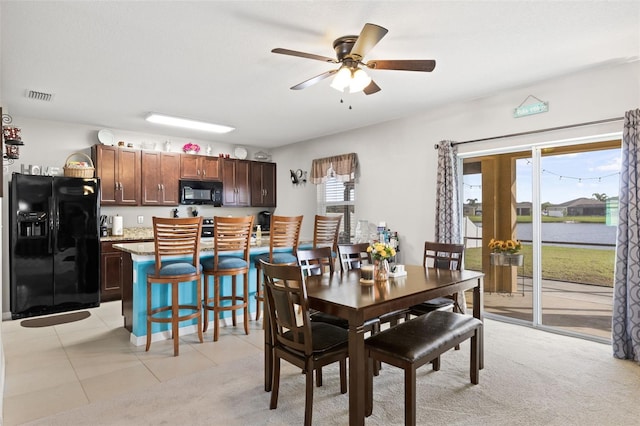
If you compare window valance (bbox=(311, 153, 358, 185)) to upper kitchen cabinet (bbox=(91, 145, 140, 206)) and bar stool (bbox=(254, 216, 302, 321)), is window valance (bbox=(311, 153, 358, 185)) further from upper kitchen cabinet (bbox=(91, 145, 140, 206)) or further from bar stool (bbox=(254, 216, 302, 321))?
upper kitchen cabinet (bbox=(91, 145, 140, 206))

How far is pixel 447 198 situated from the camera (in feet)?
14.5

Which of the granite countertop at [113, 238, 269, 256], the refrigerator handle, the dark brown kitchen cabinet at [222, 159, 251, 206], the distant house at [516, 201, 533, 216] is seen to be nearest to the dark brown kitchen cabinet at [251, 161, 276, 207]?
the dark brown kitchen cabinet at [222, 159, 251, 206]

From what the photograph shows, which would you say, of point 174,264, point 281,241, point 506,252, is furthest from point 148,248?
point 506,252

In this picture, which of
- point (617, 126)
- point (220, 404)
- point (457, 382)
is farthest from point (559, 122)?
point (220, 404)

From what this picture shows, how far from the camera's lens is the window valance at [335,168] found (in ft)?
18.7

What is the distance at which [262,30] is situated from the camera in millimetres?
2684

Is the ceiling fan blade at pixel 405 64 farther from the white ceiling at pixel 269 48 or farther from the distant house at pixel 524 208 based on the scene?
the distant house at pixel 524 208

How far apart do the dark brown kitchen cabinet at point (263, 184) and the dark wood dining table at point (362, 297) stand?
428 centimetres

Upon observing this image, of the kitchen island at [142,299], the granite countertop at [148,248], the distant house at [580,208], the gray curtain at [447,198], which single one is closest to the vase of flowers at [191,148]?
the granite countertop at [148,248]

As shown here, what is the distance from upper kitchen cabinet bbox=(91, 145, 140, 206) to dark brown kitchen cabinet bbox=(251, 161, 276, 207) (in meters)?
2.09

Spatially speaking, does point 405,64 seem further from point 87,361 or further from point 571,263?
point 571,263

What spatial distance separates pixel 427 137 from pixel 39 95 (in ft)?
15.1

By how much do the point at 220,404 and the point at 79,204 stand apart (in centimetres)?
373

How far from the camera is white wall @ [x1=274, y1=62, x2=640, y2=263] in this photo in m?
3.41
